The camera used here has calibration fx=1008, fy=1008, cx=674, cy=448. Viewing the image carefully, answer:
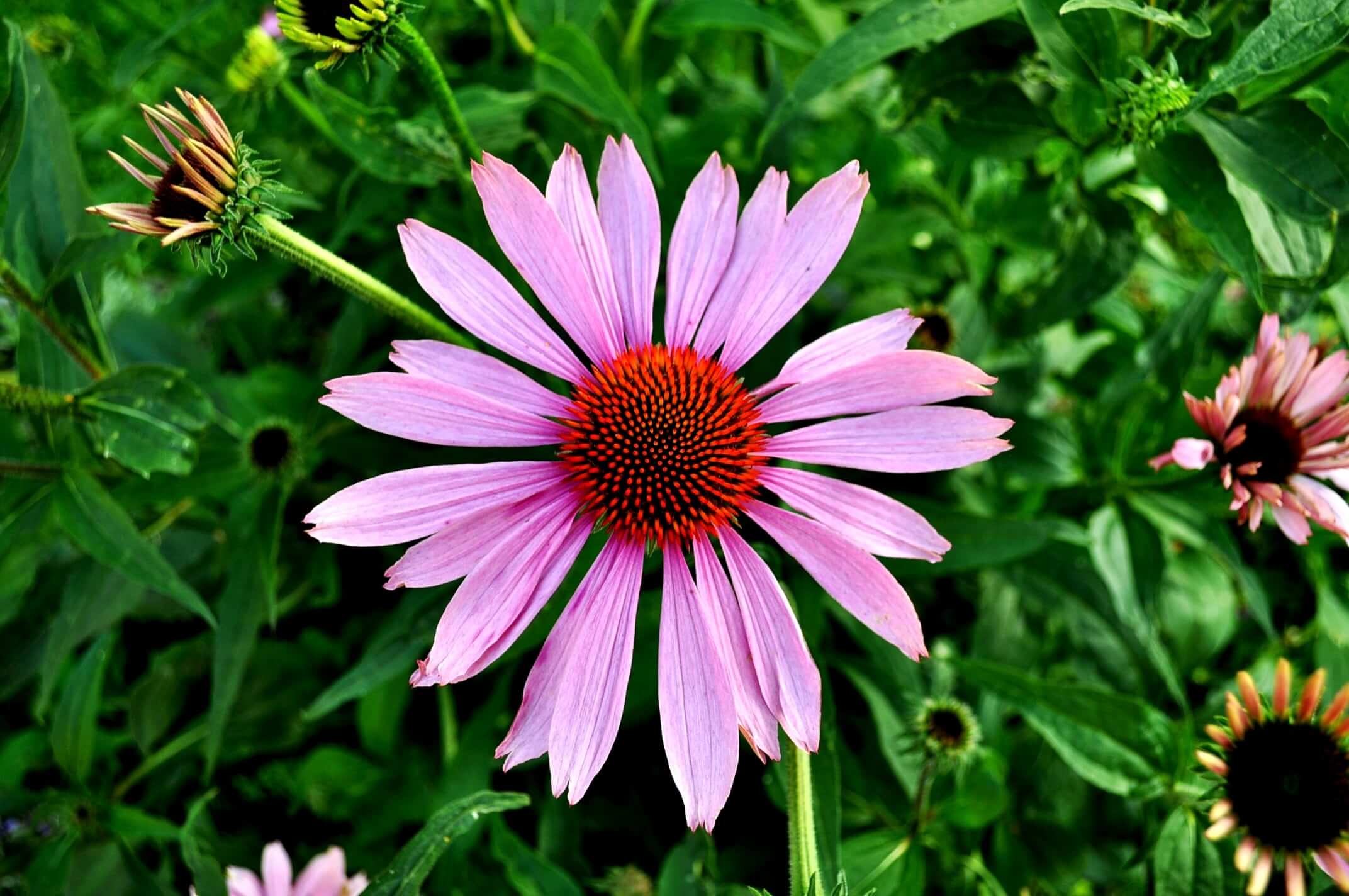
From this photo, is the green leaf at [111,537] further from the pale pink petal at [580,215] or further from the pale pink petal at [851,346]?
the pale pink petal at [851,346]

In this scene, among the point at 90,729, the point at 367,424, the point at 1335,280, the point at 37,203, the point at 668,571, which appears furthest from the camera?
the point at 90,729

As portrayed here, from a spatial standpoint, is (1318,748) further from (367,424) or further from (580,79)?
(580,79)

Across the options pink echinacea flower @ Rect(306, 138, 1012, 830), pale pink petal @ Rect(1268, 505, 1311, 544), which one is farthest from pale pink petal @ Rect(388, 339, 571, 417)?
pale pink petal @ Rect(1268, 505, 1311, 544)

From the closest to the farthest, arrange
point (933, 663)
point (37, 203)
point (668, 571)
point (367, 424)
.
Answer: point (367, 424) → point (668, 571) → point (37, 203) → point (933, 663)

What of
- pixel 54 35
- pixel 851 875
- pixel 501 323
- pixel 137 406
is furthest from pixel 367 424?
pixel 54 35

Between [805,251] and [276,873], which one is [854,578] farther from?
[276,873]

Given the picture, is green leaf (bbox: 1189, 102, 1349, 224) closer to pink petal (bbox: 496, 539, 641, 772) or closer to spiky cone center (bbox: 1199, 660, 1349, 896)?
spiky cone center (bbox: 1199, 660, 1349, 896)

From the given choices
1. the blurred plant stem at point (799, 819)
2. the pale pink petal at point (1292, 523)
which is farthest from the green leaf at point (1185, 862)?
the blurred plant stem at point (799, 819)
